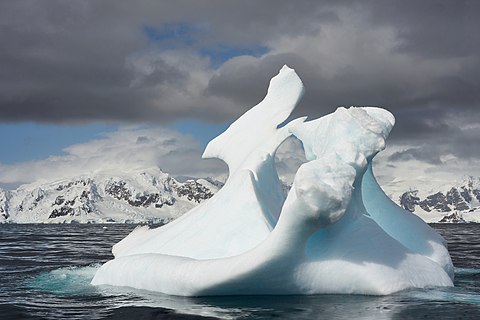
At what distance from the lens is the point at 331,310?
11.6m

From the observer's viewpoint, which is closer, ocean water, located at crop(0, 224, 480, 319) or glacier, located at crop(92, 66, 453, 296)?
ocean water, located at crop(0, 224, 480, 319)

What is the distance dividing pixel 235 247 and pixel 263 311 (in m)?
4.03

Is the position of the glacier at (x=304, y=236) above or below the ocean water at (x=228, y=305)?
above

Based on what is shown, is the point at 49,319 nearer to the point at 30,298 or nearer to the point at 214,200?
the point at 30,298

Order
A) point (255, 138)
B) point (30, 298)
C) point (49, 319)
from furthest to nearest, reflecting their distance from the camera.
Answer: point (255, 138), point (30, 298), point (49, 319)

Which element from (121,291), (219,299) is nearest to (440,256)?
(219,299)

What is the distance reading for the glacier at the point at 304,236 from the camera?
12297mm

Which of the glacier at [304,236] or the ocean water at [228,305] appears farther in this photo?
the glacier at [304,236]

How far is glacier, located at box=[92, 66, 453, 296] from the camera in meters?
12.3

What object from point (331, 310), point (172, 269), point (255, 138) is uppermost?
point (255, 138)

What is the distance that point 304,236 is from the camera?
40.5 ft

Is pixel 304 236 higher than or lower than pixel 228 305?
higher

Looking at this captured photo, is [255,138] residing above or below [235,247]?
above

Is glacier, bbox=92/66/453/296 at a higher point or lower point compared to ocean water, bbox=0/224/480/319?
higher
